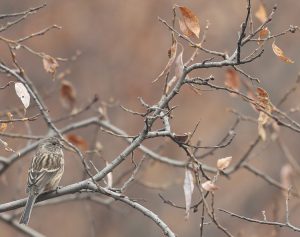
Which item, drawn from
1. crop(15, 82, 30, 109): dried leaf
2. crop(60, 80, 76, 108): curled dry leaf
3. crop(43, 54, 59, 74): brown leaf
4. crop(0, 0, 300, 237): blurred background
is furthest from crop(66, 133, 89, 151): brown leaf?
crop(0, 0, 300, 237): blurred background

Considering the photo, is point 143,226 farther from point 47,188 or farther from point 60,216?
point 47,188

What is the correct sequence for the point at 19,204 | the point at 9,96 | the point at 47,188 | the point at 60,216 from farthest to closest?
1. the point at 60,216
2. the point at 9,96
3. the point at 47,188
4. the point at 19,204

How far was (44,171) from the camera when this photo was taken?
7.75m

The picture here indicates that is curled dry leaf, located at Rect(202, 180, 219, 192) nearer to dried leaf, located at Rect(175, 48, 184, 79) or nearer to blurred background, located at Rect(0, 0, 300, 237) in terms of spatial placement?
dried leaf, located at Rect(175, 48, 184, 79)

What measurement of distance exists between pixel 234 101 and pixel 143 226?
112 inches

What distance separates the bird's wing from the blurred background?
659 centimetres

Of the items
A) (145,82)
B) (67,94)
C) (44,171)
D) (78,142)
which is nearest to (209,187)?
(44,171)

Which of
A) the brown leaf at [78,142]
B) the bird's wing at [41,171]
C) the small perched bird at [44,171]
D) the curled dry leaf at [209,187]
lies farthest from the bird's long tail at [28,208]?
the curled dry leaf at [209,187]

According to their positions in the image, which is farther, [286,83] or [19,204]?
[286,83]

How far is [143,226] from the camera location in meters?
15.4

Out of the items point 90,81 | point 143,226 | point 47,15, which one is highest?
point 47,15

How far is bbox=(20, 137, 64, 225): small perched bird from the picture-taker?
7059 millimetres


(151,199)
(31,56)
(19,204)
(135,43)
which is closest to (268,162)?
(151,199)

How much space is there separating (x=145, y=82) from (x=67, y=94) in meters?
7.05
